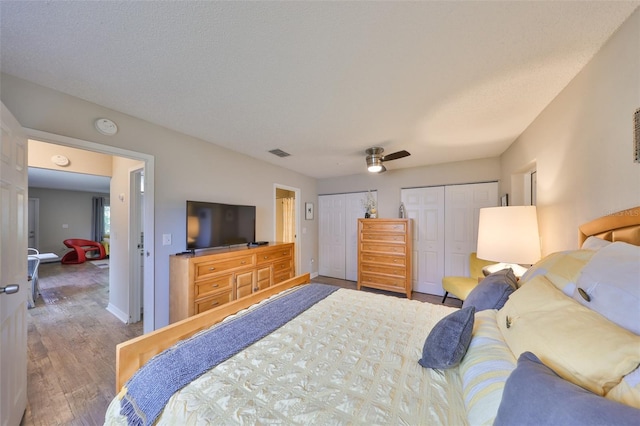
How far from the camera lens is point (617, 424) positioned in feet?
1.40

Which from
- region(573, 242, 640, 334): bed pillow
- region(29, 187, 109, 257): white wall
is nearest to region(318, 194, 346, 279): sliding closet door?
region(573, 242, 640, 334): bed pillow

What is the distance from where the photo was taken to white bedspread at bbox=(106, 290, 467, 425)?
0.81 metres

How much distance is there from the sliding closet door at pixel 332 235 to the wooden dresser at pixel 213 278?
80.9 inches

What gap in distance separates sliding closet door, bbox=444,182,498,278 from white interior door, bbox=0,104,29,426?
185 inches

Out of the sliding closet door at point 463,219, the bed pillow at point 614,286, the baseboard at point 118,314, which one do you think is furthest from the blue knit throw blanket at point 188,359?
the sliding closet door at point 463,219

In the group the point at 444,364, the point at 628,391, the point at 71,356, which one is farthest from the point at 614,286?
the point at 71,356

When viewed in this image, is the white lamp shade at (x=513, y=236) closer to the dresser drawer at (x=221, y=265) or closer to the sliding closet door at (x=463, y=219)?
the sliding closet door at (x=463, y=219)

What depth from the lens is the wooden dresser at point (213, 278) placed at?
225cm

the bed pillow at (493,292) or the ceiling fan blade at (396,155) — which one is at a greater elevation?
the ceiling fan blade at (396,155)

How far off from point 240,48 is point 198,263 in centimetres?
199

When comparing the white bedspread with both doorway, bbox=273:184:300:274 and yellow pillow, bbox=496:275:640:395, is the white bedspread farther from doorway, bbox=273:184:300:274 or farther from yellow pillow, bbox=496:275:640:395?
doorway, bbox=273:184:300:274

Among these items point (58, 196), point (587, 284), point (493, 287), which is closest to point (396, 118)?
Result: point (493, 287)

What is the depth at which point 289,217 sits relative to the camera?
5.10 m

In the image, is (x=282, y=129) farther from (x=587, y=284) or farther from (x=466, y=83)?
(x=587, y=284)
